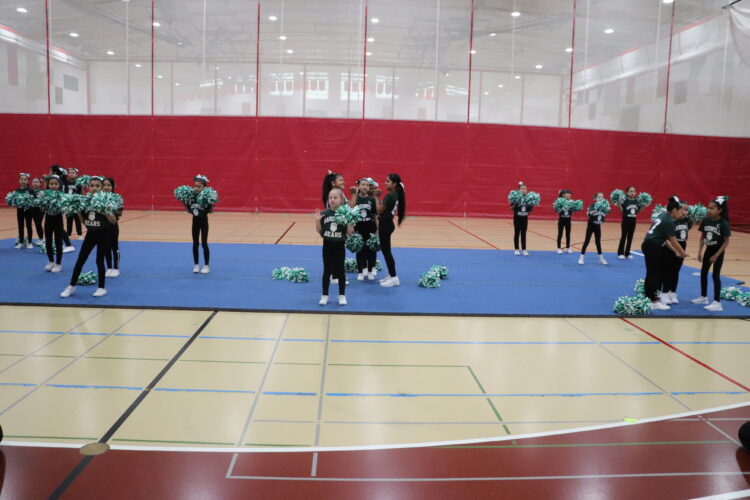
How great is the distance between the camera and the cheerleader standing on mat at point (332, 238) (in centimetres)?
666

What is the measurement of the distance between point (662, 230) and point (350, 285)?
417 centimetres

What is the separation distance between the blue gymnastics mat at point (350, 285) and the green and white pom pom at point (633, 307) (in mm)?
170

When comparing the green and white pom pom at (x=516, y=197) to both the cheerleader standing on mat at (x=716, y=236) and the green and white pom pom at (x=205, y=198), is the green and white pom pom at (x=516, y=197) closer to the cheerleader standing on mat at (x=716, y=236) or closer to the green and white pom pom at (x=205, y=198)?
the cheerleader standing on mat at (x=716, y=236)

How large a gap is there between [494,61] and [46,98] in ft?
51.1

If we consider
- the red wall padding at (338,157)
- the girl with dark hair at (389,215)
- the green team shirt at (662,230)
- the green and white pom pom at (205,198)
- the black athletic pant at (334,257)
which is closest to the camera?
the black athletic pant at (334,257)

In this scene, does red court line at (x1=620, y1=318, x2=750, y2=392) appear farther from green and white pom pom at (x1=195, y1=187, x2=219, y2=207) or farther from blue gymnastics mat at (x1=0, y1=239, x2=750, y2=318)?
green and white pom pom at (x1=195, y1=187, x2=219, y2=207)

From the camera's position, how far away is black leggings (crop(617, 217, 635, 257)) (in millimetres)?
11273

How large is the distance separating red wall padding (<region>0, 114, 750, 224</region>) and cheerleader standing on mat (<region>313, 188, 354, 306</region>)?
13055 mm

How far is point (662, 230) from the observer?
22.7 feet

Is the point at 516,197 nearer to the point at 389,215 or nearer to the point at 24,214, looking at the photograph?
the point at 389,215

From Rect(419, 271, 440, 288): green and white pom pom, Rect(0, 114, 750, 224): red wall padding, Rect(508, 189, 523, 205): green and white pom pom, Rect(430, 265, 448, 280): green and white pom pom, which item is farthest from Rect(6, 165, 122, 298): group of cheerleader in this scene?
Rect(0, 114, 750, 224): red wall padding

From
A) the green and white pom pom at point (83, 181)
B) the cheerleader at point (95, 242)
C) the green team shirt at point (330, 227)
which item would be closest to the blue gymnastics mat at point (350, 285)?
the cheerleader at point (95, 242)

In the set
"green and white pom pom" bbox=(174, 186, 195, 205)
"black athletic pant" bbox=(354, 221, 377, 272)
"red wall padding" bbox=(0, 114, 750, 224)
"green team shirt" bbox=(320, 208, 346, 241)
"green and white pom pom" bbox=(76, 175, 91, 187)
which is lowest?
"black athletic pant" bbox=(354, 221, 377, 272)

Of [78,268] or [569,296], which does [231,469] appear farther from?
[569,296]
